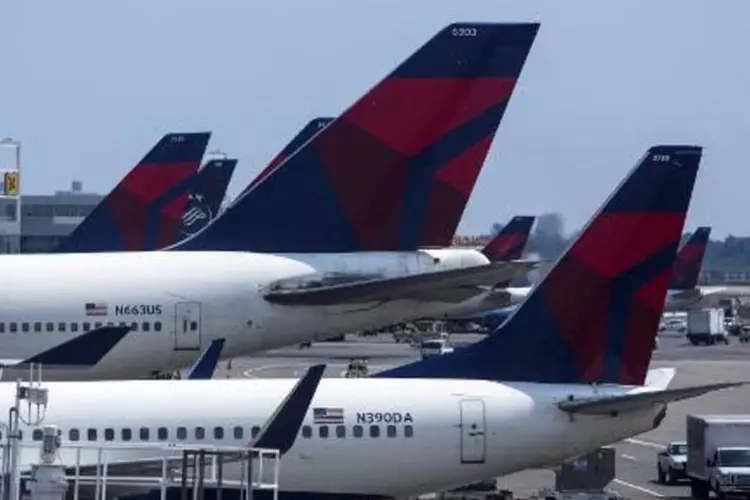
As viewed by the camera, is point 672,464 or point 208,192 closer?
point 672,464

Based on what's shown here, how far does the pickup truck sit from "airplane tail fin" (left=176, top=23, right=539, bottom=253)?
1224 centimetres

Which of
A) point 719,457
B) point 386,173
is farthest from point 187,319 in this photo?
point 719,457

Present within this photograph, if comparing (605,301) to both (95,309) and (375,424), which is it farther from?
(95,309)

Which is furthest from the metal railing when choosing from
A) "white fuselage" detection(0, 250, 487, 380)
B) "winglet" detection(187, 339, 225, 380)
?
"white fuselage" detection(0, 250, 487, 380)

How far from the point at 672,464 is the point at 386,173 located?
541 inches

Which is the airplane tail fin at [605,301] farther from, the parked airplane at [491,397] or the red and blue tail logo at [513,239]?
the red and blue tail logo at [513,239]

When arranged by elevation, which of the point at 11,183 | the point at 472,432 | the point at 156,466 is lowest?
the point at 156,466

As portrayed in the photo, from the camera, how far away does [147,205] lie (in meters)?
51.7

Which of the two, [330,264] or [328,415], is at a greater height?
[330,264]

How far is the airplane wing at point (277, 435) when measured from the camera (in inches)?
904

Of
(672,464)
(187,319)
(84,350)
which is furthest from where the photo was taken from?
(672,464)

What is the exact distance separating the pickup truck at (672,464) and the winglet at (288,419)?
22992mm

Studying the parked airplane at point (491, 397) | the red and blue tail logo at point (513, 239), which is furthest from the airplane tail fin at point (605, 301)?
the red and blue tail logo at point (513, 239)

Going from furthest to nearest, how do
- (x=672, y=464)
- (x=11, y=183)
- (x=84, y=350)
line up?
(x=11, y=183), (x=672, y=464), (x=84, y=350)
